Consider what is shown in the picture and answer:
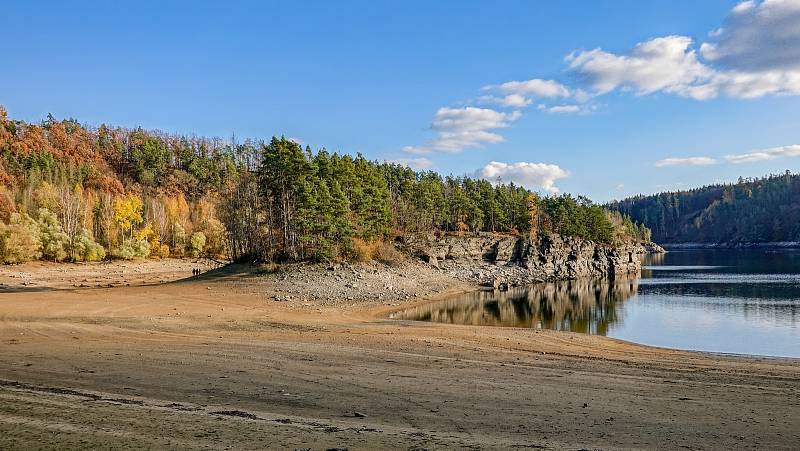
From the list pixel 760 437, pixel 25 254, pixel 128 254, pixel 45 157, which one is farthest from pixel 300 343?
pixel 45 157

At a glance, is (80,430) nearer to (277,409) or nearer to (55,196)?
Answer: (277,409)

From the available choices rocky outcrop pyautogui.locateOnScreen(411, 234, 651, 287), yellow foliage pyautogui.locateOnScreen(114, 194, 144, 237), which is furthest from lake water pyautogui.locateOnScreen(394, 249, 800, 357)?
yellow foliage pyautogui.locateOnScreen(114, 194, 144, 237)

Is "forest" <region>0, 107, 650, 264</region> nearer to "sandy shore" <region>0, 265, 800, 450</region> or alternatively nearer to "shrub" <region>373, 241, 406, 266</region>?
"shrub" <region>373, 241, 406, 266</region>

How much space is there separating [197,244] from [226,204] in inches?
1641

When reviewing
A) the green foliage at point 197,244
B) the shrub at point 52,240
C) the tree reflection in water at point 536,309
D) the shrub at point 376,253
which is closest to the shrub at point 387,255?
the shrub at point 376,253

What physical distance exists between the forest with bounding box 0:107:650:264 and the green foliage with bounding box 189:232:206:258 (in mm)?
196

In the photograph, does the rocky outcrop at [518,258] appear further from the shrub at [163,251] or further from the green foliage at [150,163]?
the green foliage at [150,163]

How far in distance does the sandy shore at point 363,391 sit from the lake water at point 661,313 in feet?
31.7

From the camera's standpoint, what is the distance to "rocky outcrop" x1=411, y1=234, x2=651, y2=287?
7625 cm

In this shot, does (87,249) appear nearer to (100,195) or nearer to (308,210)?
(100,195)

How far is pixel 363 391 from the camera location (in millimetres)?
12969

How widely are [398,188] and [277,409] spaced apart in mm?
101219

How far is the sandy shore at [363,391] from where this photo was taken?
911cm

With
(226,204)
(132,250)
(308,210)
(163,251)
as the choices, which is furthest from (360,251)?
(163,251)
